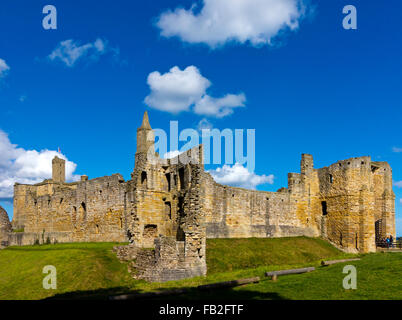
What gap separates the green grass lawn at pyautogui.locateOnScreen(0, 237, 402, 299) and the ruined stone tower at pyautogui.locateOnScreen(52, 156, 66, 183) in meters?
29.1

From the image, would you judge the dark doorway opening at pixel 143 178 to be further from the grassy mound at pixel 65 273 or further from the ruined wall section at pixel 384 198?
the ruined wall section at pixel 384 198

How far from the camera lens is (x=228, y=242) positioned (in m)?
33.0

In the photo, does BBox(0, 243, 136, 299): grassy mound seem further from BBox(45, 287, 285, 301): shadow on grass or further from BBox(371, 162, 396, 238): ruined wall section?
BBox(371, 162, 396, 238): ruined wall section

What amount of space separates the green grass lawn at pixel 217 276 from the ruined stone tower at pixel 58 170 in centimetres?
2910

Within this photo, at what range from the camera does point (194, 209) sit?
2569 cm

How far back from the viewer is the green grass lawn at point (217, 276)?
16156 millimetres

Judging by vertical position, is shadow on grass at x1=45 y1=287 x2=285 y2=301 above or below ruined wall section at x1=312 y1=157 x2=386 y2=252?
below

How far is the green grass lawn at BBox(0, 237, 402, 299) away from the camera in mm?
16156
